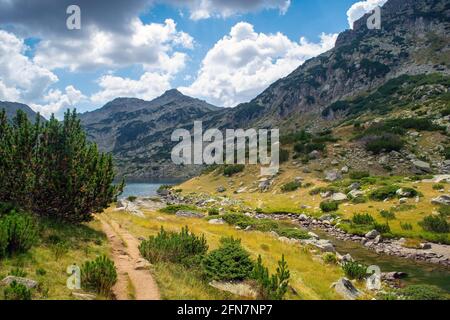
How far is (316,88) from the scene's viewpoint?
17938 centimetres

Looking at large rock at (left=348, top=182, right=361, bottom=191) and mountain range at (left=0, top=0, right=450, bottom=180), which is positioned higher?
mountain range at (left=0, top=0, right=450, bottom=180)

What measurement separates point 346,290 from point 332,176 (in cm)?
4255

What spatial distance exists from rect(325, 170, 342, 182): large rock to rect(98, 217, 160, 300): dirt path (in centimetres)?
4067

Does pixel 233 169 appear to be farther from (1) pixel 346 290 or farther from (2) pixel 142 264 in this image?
(2) pixel 142 264

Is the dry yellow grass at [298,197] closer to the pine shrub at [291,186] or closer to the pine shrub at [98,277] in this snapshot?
the pine shrub at [291,186]

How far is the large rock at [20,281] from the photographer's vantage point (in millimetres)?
10383

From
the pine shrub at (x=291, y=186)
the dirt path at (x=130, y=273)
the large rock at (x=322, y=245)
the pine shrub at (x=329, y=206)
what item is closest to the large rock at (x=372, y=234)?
the large rock at (x=322, y=245)

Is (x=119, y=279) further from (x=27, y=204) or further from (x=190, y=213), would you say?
(x=190, y=213)

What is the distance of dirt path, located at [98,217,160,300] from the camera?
11550mm

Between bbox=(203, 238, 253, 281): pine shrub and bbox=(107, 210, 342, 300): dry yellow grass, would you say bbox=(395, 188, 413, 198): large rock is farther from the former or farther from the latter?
bbox=(203, 238, 253, 281): pine shrub

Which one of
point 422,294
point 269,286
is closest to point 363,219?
point 422,294

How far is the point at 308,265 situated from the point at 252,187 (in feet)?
144

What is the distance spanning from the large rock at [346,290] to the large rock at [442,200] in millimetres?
22823

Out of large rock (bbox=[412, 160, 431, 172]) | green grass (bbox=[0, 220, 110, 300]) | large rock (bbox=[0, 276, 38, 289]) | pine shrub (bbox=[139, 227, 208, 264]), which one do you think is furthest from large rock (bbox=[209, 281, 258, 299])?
large rock (bbox=[412, 160, 431, 172])
